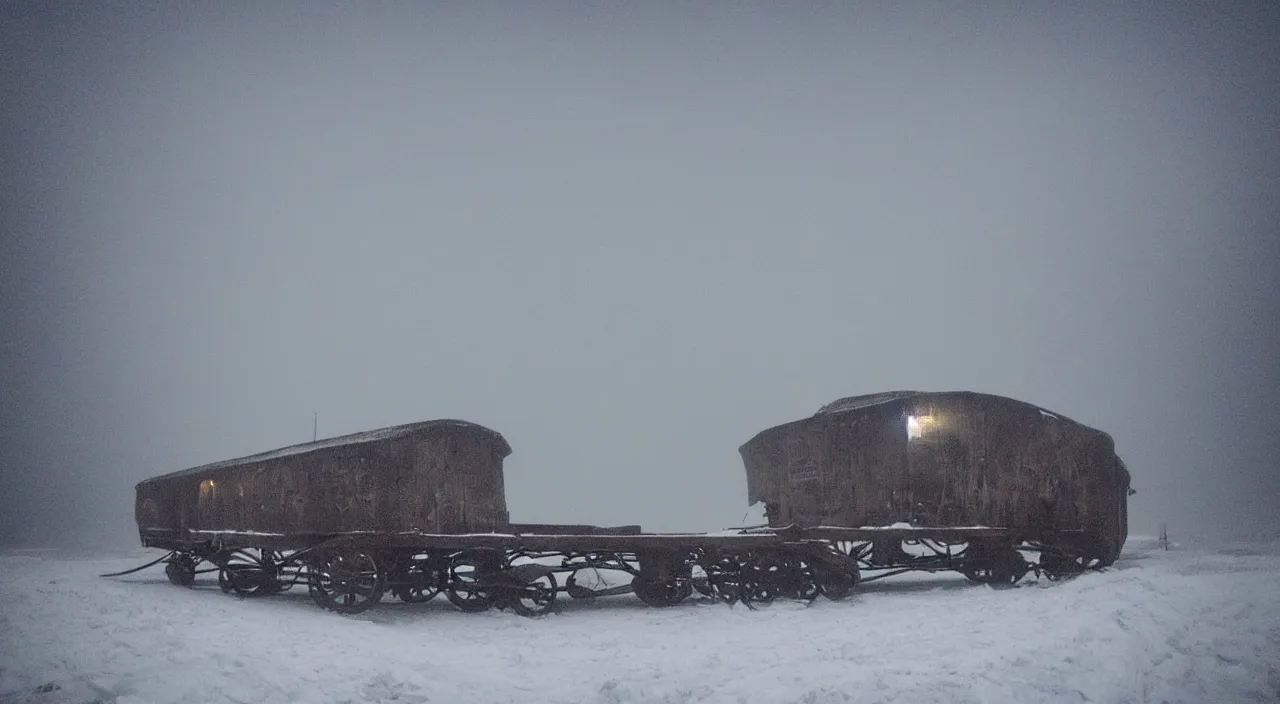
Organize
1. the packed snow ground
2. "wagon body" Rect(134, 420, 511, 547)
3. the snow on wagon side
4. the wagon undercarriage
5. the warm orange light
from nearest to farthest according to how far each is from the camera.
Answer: the packed snow ground, the wagon undercarriage, "wagon body" Rect(134, 420, 511, 547), the snow on wagon side, the warm orange light

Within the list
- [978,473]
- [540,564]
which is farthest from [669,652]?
[978,473]

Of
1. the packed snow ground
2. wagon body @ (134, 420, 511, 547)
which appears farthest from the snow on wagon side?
wagon body @ (134, 420, 511, 547)

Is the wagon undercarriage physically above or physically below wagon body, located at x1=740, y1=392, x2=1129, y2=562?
below

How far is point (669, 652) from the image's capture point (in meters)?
11.2

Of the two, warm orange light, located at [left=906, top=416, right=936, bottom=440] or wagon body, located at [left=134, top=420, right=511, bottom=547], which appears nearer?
wagon body, located at [left=134, top=420, right=511, bottom=547]

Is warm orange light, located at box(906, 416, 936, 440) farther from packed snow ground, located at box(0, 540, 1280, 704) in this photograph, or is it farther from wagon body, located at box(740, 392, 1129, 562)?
packed snow ground, located at box(0, 540, 1280, 704)

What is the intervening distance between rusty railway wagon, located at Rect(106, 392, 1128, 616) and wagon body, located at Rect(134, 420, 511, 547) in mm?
39

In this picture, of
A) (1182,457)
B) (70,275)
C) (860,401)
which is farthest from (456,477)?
(70,275)

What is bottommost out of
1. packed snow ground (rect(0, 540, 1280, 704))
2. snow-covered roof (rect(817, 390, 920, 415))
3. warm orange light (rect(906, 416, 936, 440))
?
packed snow ground (rect(0, 540, 1280, 704))

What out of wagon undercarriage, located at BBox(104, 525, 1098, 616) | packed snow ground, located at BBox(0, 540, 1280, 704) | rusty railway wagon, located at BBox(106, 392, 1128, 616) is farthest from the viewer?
rusty railway wagon, located at BBox(106, 392, 1128, 616)

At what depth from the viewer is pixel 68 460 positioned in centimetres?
9025

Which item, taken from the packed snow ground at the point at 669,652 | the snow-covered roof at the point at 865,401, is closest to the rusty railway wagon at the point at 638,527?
the snow-covered roof at the point at 865,401

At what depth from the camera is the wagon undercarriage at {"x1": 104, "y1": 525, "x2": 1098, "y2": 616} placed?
14984 millimetres

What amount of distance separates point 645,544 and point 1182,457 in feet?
411
